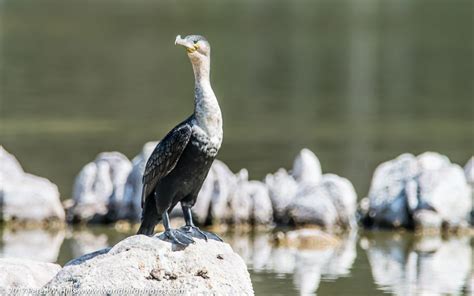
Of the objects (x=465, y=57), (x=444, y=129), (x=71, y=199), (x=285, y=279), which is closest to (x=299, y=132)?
(x=444, y=129)

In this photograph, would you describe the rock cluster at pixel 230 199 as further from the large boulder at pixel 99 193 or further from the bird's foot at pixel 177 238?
the bird's foot at pixel 177 238

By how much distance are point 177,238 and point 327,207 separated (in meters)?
10.2

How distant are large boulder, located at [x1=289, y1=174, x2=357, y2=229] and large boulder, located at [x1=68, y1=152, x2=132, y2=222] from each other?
9.86ft

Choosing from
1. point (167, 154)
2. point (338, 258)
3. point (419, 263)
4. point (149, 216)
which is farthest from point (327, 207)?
point (167, 154)

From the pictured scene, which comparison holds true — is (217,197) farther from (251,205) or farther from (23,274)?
(23,274)

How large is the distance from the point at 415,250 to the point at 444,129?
1815 centimetres

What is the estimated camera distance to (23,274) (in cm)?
1661

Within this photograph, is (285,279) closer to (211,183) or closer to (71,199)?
(211,183)

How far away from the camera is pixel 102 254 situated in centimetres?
1583

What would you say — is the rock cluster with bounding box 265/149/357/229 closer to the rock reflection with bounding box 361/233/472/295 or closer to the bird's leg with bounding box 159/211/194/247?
the rock reflection with bounding box 361/233/472/295

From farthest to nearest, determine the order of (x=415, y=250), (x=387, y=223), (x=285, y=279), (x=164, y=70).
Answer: (x=164, y=70), (x=387, y=223), (x=415, y=250), (x=285, y=279)

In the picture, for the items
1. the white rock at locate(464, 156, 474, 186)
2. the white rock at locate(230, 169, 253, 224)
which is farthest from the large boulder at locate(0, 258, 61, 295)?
the white rock at locate(464, 156, 474, 186)

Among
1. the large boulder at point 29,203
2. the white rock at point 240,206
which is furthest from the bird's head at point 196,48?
the large boulder at point 29,203

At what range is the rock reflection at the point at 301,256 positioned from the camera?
72.6ft
